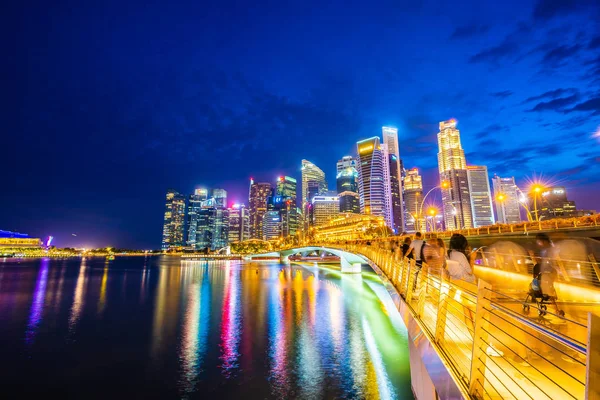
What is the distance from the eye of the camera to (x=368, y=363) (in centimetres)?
1368

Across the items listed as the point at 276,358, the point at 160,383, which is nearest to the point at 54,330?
the point at 160,383

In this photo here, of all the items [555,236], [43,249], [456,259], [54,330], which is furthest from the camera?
[43,249]

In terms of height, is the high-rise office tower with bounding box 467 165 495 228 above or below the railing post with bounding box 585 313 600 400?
above

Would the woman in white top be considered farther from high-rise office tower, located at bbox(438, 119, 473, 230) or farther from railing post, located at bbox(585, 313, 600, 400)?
high-rise office tower, located at bbox(438, 119, 473, 230)

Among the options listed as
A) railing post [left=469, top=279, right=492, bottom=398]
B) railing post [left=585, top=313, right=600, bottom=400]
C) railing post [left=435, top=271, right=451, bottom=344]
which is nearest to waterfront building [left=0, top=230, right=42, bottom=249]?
railing post [left=435, top=271, right=451, bottom=344]

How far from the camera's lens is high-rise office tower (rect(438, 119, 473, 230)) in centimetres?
17600

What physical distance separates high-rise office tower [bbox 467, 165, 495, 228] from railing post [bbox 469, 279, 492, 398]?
Answer: 188029mm

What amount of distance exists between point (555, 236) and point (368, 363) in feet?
92.2

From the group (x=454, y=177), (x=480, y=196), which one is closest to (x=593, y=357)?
(x=454, y=177)

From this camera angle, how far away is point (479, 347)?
340 centimetres

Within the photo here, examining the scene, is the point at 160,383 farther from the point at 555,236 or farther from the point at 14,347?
the point at 555,236

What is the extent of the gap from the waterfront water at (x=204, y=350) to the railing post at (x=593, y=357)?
10404mm

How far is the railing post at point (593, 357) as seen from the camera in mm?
1769

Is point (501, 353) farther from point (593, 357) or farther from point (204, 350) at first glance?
point (204, 350)
